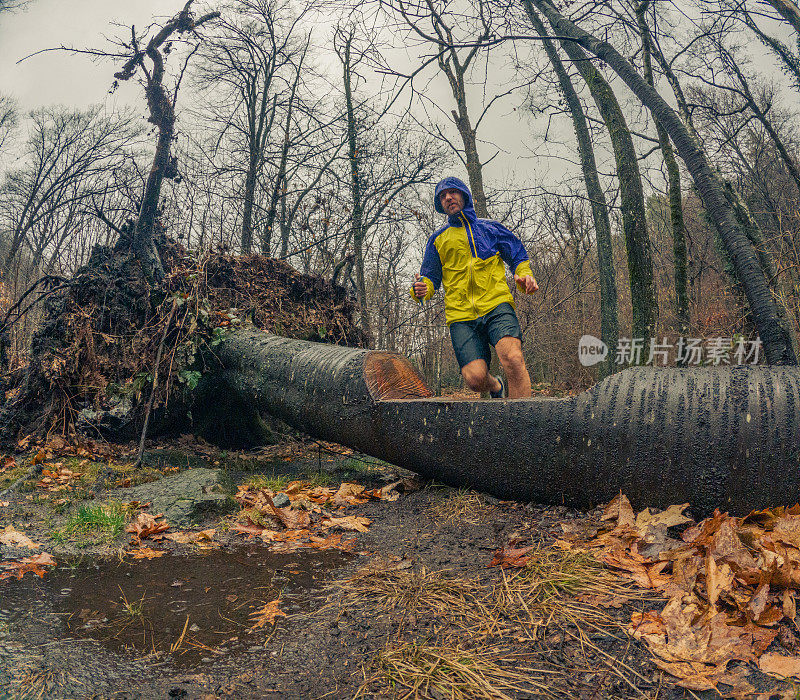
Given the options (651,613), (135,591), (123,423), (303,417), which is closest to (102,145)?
(123,423)

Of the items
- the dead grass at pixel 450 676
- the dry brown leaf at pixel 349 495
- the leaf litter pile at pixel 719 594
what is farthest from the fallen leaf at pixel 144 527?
the leaf litter pile at pixel 719 594

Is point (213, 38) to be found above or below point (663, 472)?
above

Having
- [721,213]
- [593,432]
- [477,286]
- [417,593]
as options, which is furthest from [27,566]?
[721,213]

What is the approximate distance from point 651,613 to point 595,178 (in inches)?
366

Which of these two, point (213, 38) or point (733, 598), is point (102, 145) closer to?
point (213, 38)

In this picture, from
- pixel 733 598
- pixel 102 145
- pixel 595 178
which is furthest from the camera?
pixel 102 145

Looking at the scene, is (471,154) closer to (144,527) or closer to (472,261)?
(472,261)

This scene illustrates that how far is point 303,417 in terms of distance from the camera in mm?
4098

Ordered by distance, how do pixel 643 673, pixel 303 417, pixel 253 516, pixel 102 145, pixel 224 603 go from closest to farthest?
1. pixel 643 673
2. pixel 224 603
3. pixel 253 516
4. pixel 303 417
5. pixel 102 145

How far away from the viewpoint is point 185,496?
3176 millimetres

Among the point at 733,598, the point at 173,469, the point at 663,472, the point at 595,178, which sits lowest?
the point at 173,469

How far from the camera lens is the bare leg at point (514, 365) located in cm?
370

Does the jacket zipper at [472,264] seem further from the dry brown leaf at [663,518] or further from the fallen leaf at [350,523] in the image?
the dry brown leaf at [663,518]

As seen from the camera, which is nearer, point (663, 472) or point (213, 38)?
point (663, 472)
